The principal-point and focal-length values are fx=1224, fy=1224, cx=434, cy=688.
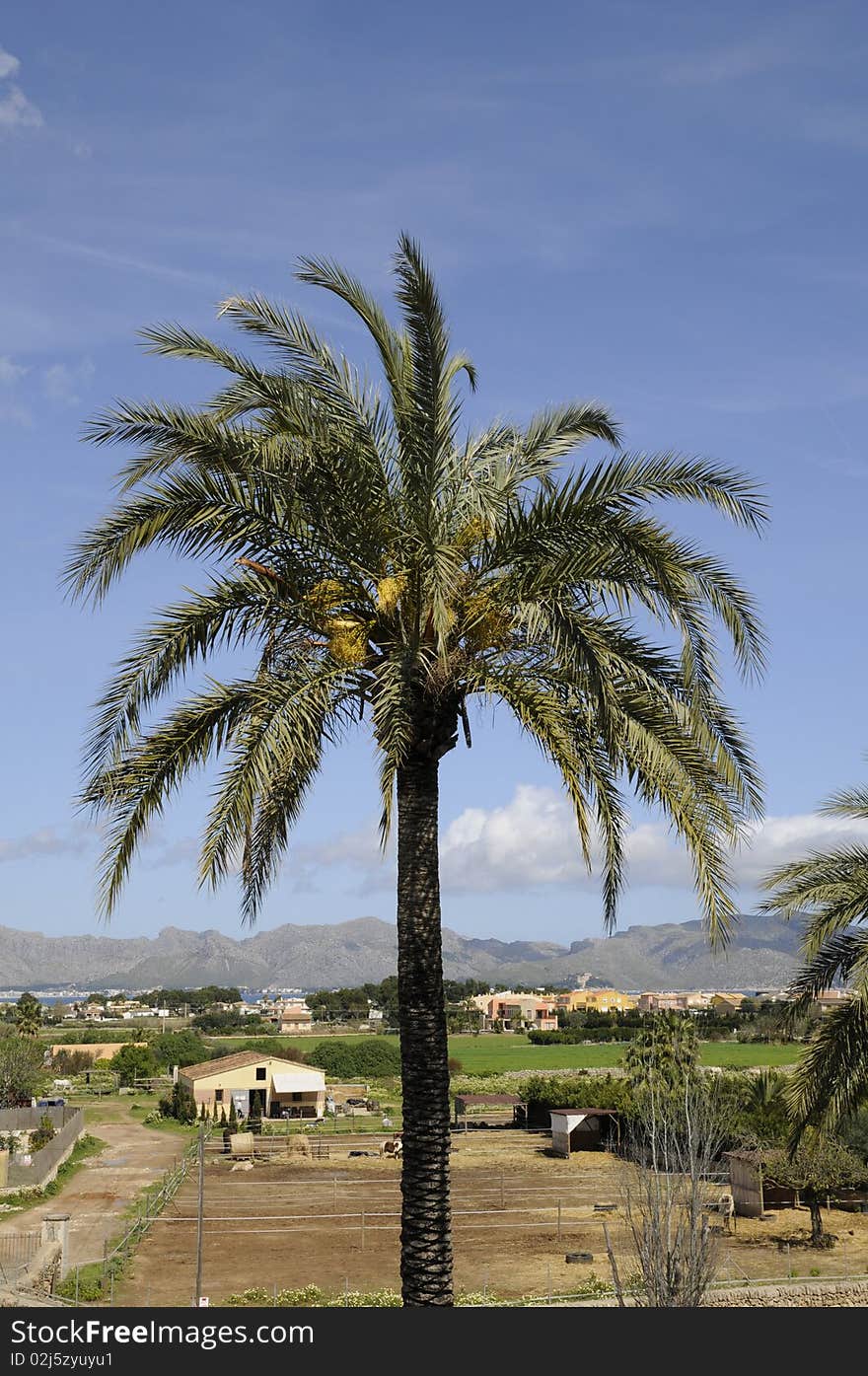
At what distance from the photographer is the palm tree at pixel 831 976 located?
1408 centimetres

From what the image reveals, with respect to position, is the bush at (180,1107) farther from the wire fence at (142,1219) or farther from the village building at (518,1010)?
the village building at (518,1010)

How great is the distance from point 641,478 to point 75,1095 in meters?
76.5

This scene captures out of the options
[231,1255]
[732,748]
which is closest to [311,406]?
[732,748]

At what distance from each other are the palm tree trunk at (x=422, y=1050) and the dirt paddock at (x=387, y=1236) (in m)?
15.7

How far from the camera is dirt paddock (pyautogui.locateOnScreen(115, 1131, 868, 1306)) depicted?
89.4 feet

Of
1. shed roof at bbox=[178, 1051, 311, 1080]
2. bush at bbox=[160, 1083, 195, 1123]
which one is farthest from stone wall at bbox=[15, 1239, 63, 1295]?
shed roof at bbox=[178, 1051, 311, 1080]

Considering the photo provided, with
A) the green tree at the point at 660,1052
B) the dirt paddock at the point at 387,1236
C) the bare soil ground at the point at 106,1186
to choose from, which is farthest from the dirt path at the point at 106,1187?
the green tree at the point at 660,1052

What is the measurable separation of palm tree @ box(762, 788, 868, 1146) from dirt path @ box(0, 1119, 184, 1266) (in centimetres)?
2143

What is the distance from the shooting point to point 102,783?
34.3 ft

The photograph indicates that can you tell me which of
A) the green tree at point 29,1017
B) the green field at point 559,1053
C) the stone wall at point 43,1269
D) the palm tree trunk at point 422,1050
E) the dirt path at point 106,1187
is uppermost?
the palm tree trunk at point 422,1050

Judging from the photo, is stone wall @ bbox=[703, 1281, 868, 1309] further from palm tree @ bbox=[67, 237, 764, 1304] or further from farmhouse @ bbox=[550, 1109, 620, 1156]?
farmhouse @ bbox=[550, 1109, 620, 1156]

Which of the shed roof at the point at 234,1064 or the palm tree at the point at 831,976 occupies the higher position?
the palm tree at the point at 831,976

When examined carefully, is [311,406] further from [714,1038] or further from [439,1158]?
[714,1038]

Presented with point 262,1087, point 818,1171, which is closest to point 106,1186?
point 818,1171
